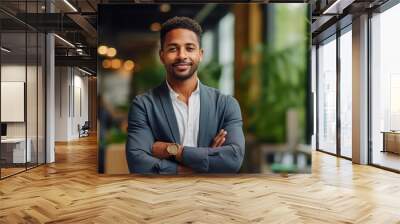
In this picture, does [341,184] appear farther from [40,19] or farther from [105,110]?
[40,19]

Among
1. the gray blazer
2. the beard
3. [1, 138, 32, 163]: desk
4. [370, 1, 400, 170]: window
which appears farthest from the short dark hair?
[370, 1, 400, 170]: window

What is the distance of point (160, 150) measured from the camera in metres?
6.64

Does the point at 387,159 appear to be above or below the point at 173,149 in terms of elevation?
below

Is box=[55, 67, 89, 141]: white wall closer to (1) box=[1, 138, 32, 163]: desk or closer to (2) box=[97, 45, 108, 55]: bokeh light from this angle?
(1) box=[1, 138, 32, 163]: desk

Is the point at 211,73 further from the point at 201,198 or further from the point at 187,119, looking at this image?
the point at 201,198

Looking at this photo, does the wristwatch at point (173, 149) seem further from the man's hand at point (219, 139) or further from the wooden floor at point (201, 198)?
the man's hand at point (219, 139)

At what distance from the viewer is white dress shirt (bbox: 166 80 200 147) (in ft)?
21.7

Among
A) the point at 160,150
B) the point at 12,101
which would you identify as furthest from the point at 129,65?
the point at 12,101

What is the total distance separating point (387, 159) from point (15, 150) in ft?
23.9

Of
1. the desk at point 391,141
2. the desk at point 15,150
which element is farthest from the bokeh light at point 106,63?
the desk at point 391,141

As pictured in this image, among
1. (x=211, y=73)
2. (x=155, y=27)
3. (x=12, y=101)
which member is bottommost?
(x=12, y=101)

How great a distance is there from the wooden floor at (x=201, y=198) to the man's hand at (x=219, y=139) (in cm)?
58

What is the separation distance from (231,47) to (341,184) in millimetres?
2864

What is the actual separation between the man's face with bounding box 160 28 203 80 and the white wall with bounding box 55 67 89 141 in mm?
10601
